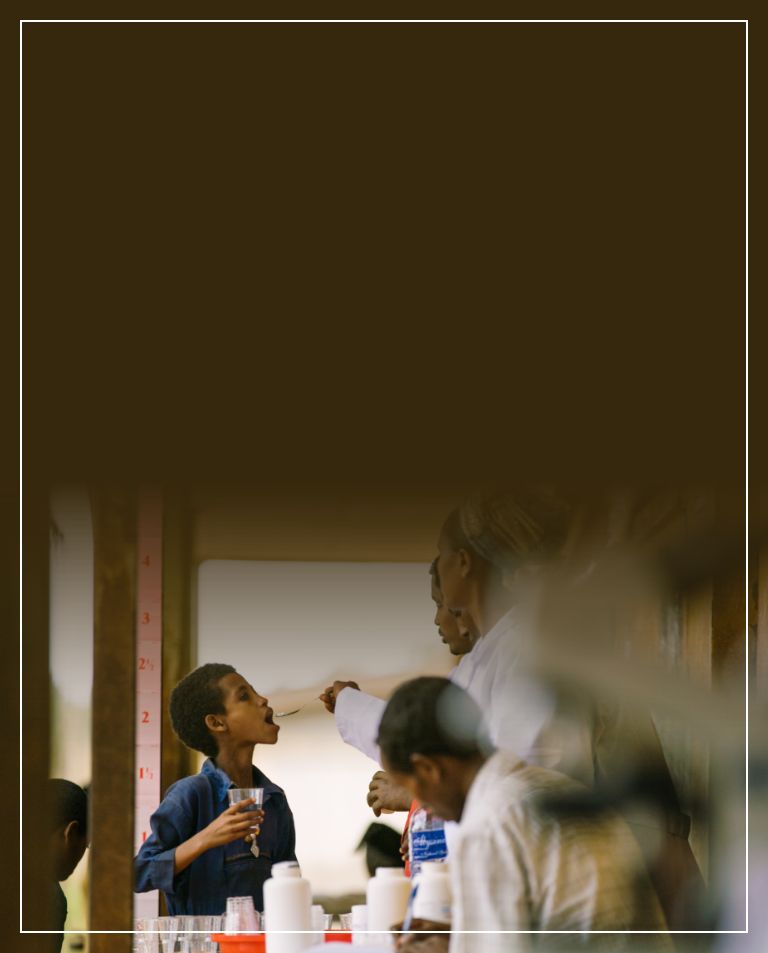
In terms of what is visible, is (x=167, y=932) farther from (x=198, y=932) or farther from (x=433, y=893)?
(x=433, y=893)

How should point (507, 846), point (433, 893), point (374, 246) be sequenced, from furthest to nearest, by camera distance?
1. point (374, 246)
2. point (433, 893)
3. point (507, 846)

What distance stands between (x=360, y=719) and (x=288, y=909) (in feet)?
0.90

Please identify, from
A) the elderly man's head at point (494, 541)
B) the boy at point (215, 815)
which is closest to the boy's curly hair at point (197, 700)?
the boy at point (215, 815)

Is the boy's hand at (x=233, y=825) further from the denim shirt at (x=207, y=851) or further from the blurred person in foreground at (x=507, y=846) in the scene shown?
the blurred person in foreground at (x=507, y=846)

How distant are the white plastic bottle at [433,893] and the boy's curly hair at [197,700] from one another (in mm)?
338

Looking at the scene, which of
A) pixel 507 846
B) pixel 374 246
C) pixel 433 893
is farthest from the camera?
pixel 374 246

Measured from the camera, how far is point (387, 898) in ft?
5.95

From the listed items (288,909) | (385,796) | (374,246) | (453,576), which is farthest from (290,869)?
(374,246)

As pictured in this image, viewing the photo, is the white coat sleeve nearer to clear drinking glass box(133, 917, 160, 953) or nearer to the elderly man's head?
the elderly man's head

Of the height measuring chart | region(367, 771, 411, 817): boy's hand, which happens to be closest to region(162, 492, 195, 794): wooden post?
the height measuring chart

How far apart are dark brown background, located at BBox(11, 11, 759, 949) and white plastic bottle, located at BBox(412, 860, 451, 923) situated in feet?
1.77

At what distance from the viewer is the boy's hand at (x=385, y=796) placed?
1.81 metres

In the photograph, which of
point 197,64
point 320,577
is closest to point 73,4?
point 197,64

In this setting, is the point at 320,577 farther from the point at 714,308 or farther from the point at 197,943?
the point at 714,308
